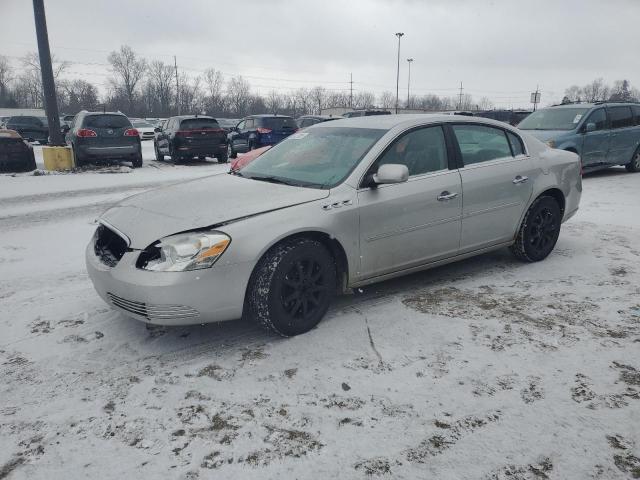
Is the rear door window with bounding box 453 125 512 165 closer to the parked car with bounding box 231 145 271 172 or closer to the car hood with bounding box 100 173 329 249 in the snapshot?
the car hood with bounding box 100 173 329 249

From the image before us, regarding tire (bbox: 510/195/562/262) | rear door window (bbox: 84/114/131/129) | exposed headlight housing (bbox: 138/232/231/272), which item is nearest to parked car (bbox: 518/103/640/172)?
tire (bbox: 510/195/562/262)

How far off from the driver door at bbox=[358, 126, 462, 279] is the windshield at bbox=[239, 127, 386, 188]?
220 millimetres

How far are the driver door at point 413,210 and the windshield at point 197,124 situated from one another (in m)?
12.8

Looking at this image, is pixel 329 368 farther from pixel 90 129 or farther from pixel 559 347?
pixel 90 129

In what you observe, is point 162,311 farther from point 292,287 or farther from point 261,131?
point 261,131

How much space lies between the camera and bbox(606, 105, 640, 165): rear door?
11844 millimetres

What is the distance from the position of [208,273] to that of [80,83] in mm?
102393

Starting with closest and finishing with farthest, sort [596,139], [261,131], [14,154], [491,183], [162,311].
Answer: [162,311], [491,183], [596,139], [14,154], [261,131]

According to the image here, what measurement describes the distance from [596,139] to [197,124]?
1116 cm

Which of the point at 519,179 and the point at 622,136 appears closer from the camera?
the point at 519,179

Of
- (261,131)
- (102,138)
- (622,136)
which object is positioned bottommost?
(622,136)

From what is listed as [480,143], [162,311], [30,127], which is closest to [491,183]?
[480,143]

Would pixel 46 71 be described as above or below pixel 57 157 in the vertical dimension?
above

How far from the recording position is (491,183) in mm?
4562
